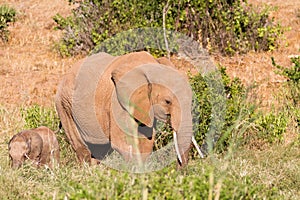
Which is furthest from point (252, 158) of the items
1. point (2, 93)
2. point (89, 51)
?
point (89, 51)

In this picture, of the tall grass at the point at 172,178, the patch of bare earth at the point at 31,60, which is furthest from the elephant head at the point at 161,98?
the patch of bare earth at the point at 31,60

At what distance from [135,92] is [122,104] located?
151 mm

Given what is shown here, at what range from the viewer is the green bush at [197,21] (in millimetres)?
9703

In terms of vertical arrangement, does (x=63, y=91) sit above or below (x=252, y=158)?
above

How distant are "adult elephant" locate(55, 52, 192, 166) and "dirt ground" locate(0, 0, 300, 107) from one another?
2.08m

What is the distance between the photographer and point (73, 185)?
12.6 ft

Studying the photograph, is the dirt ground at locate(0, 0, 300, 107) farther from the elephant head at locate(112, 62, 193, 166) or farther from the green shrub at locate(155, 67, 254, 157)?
the elephant head at locate(112, 62, 193, 166)

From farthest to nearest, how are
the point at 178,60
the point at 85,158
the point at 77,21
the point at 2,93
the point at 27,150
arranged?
the point at 77,21 < the point at 178,60 < the point at 2,93 < the point at 85,158 < the point at 27,150

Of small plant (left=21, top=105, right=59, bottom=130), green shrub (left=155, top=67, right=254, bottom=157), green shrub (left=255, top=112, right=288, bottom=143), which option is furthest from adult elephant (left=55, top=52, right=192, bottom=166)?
green shrub (left=255, top=112, right=288, bottom=143)

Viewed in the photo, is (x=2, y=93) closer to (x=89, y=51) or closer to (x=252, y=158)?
(x=89, y=51)

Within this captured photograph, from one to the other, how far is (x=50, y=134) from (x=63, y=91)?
383mm

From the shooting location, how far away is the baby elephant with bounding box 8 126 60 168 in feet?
18.9

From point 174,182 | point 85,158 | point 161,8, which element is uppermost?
point 161,8

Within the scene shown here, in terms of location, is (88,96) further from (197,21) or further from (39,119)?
(197,21)
